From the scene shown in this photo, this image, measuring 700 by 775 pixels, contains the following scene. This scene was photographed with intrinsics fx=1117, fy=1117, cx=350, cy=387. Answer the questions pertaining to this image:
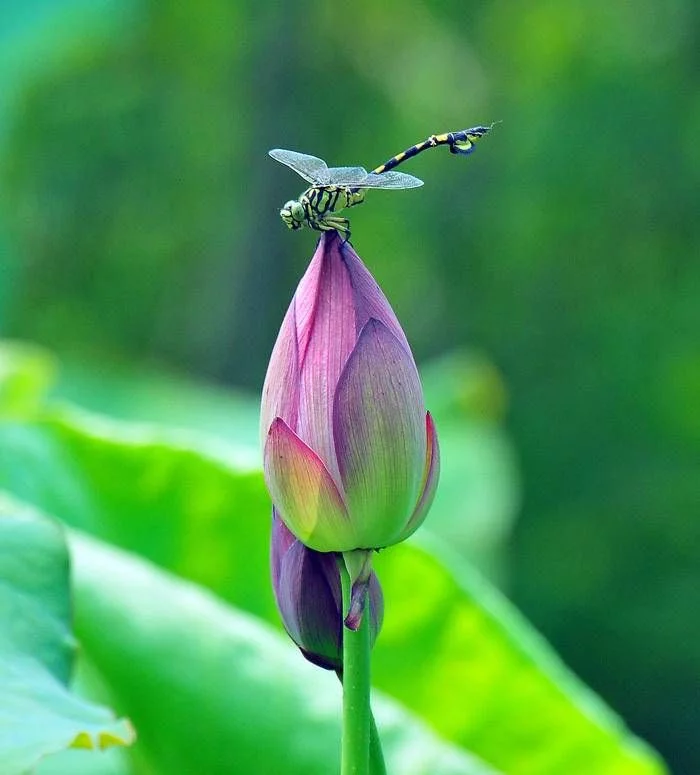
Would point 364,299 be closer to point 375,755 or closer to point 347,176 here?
point 347,176

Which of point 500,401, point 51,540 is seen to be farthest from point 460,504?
point 51,540

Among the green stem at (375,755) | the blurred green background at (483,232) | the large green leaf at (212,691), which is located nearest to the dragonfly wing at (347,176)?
the green stem at (375,755)

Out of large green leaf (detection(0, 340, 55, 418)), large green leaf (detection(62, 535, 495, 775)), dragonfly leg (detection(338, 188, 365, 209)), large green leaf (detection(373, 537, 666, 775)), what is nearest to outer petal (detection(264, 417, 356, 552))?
dragonfly leg (detection(338, 188, 365, 209))

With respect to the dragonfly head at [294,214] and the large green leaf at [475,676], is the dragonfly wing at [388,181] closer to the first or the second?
the dragonfly head at [294,214]

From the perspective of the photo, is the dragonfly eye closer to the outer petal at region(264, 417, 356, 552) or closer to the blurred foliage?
the outer petal at region(264, 417, 356, 552)

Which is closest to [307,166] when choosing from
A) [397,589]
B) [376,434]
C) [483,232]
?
[376,434]

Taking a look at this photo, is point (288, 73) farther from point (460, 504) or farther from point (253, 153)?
point (460, 504)
